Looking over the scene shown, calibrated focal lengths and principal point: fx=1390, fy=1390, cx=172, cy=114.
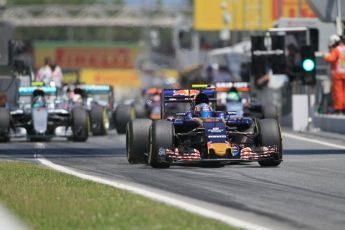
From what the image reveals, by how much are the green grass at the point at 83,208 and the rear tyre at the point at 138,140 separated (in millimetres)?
3620

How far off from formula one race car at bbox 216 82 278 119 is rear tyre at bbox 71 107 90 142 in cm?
476

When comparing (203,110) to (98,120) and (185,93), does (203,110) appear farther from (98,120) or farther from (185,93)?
(98,120)

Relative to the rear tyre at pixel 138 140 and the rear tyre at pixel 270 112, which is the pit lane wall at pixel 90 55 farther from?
the rear tyre at pixel 138 140

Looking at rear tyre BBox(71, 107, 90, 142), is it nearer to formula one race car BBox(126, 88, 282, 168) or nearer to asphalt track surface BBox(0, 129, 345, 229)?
asphalt track surface BBox(0, 129, 345, 229)

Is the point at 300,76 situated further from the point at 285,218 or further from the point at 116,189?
the point at 285,218

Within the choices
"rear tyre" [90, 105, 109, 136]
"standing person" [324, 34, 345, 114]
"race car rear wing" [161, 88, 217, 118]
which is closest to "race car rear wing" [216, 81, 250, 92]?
"rear tyre" [90, 105, 109, 136]

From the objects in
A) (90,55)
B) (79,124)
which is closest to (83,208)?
(79,124)

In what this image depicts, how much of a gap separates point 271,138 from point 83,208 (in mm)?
6985

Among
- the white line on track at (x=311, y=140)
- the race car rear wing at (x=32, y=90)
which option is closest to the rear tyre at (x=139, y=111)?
the race car rear wing at (x=32, y=90)

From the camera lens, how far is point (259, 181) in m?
16.7

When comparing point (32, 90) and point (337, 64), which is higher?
point (337, 64)

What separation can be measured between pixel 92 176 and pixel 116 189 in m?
2.71

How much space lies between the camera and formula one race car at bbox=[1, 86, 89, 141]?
31.4 m

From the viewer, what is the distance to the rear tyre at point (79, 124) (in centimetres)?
3178
